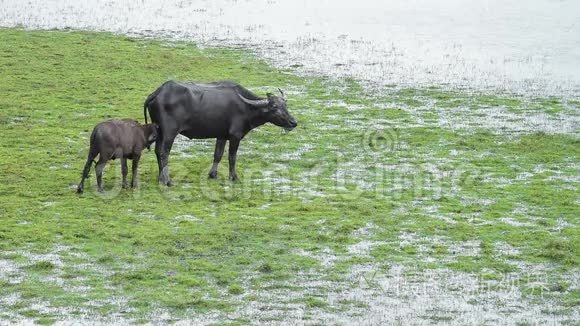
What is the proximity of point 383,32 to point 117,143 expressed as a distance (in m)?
18.6

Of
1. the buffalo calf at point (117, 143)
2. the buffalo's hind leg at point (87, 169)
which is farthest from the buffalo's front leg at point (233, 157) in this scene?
the buffalo's hind leg at point (87, 169)

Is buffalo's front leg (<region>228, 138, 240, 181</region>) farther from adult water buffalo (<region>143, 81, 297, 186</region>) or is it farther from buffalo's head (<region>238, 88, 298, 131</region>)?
buffalo's head (<region>238, 88, 298, 131</region>)

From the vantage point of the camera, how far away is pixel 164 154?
1956 centimetres

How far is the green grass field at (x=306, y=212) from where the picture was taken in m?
14.4

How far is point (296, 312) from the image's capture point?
13.9m

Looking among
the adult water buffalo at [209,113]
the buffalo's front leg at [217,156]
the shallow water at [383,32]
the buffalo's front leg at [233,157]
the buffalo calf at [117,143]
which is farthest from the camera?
the shallow water at [383,32]

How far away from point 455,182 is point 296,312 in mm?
7225

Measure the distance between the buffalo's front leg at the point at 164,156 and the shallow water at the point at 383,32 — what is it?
10424 millimetres

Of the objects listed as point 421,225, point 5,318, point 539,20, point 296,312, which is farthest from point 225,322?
point 539,20

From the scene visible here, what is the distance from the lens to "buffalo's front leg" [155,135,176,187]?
19.5 meters

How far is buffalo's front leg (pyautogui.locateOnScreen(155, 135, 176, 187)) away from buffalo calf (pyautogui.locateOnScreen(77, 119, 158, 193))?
1.22ft

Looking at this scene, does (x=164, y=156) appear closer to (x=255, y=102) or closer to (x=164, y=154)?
(x=164, y=154)

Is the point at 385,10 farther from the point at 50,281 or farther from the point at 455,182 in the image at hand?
the point at 50,281

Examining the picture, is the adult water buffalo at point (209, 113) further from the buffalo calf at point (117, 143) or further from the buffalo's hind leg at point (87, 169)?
the buffalo's hind leg at point (87, 169)
